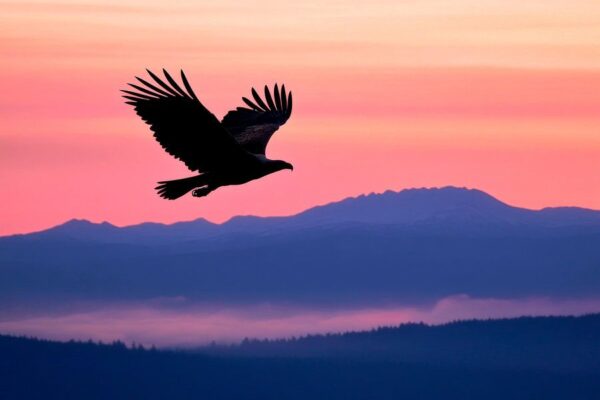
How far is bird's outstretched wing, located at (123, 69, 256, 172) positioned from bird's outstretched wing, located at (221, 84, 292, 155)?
2976 millimetres

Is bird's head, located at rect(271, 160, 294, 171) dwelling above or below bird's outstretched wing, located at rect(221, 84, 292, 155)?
below

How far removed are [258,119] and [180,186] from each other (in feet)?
16.2

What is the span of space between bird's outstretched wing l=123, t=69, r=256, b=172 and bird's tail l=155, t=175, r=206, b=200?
0.31 metres

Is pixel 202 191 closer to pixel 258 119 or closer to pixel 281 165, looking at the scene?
pixel 281 165

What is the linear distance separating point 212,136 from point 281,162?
5.07 ft

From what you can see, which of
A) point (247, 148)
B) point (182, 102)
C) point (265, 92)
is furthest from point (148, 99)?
point (265, 92)

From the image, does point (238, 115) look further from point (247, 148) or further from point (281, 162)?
point (281, 162)

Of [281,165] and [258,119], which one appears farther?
[258,119]

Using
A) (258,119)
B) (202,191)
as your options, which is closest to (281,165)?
(202,191)

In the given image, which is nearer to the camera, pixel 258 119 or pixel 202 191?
pixel 202 191

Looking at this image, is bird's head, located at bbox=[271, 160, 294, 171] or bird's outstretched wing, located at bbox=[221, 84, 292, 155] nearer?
bird's head, located at bbox=[271, 160, 294, 171]

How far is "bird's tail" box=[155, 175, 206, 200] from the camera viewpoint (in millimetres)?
37781

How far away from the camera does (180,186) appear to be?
38000mm

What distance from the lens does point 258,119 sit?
42.4m
